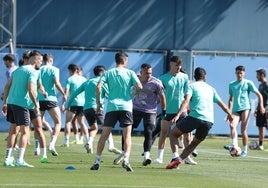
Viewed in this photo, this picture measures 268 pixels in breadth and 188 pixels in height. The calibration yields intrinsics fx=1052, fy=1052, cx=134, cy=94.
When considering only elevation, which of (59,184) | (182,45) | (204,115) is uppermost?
(182,45)

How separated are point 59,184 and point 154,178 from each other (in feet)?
6.96

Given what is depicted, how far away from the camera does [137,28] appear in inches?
1617

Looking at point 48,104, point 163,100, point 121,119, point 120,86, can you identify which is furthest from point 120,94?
point 48,104

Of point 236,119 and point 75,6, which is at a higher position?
point 75,6

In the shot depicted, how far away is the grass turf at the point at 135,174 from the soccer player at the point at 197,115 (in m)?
0.44

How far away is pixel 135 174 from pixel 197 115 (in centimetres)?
240

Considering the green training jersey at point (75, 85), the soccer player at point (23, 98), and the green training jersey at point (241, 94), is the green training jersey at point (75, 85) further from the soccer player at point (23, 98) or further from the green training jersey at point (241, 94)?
the soccer player at point (23, 98)

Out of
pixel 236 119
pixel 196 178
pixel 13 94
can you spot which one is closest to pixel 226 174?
pixel 196 178

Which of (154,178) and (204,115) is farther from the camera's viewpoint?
(204,115)

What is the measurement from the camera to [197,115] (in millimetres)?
19766

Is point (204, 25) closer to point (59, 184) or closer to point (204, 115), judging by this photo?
point (204, 115)

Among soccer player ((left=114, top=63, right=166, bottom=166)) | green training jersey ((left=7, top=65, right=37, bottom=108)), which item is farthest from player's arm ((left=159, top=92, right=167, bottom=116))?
green training jersey ((left=7, top=65, right=37, bottom=108))

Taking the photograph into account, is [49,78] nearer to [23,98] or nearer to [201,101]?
[23,98]

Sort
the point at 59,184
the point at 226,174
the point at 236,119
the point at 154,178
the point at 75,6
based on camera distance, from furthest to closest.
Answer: the point at 75,6, the point at 236,119, the point at 226,174, the point at 154,178, the point at 59,184
